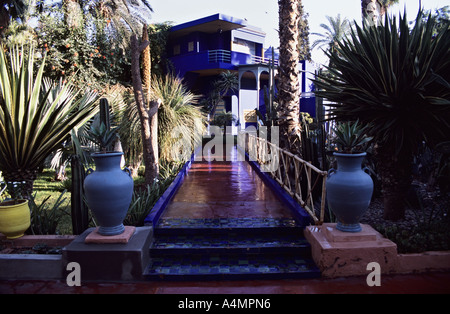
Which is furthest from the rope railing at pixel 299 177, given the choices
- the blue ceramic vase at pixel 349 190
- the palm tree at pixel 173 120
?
the palm tree at pixel 173 120

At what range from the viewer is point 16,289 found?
12.1 feet

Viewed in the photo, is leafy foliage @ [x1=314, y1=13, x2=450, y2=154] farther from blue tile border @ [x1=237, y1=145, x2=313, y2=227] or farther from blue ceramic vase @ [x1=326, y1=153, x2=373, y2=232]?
blue tile border @ [x1=237, y1=145, x2=313, y2=227]

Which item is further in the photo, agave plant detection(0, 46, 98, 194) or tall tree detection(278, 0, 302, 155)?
tall tree detection(278, 0, 302, 155)

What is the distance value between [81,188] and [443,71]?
200 inches

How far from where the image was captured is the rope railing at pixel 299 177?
185 inches

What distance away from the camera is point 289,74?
25.1 feet

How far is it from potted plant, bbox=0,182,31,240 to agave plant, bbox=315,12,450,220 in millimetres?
4696

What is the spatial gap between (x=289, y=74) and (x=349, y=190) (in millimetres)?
4528

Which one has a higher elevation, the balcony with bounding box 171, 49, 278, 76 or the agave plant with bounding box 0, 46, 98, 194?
the balcony with bounding box 171, 49, 278, 76

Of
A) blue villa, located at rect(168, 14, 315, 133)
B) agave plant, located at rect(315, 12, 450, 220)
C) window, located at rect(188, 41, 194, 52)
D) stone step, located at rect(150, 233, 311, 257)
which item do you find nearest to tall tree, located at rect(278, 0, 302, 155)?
agave plant, located at rect(315, 12, 450, 220)

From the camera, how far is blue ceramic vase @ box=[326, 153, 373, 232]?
3750mm

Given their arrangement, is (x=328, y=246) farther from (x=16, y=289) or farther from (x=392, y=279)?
(x=16, y=289)

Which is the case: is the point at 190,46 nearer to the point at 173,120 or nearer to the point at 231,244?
the point at 173,120
